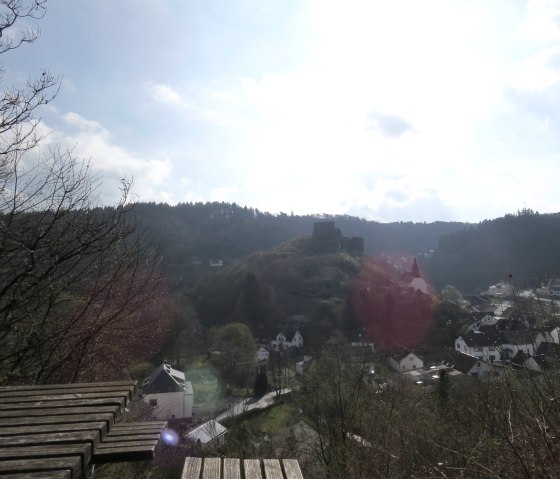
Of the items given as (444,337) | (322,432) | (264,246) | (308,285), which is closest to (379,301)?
(444,337)

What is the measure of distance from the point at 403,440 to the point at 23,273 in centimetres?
638

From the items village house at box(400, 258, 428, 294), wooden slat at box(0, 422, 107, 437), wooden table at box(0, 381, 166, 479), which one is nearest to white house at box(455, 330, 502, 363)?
wooden table at box(0, 381, 166, 479)

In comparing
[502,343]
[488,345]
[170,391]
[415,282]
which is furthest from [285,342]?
[488,345]

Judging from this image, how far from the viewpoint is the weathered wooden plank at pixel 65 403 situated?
242cm

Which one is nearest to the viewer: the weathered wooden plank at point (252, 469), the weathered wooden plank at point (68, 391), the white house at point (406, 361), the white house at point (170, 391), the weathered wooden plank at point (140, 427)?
the weathered wooden plank at point (252, 469)

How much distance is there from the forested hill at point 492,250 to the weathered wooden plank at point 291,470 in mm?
72522

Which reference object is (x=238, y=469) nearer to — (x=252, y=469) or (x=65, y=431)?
(x=252, y=469)

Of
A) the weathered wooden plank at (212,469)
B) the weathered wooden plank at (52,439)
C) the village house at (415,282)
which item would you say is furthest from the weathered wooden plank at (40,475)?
the village house at (415,282)

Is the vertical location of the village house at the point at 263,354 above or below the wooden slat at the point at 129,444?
below

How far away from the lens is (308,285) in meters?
63.0

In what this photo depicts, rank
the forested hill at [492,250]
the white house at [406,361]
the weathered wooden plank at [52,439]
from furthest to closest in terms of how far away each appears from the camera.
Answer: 1. the forested hill at [492,250]
2. the white house at [406,361]
3. the weathered wooden plank at [52,439]

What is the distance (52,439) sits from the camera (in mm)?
1909

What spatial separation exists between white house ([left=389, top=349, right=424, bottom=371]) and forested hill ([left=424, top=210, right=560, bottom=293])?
39.6m

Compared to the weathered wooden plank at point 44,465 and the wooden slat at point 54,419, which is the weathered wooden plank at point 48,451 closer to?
the weathered wooden plank at point 44,465
